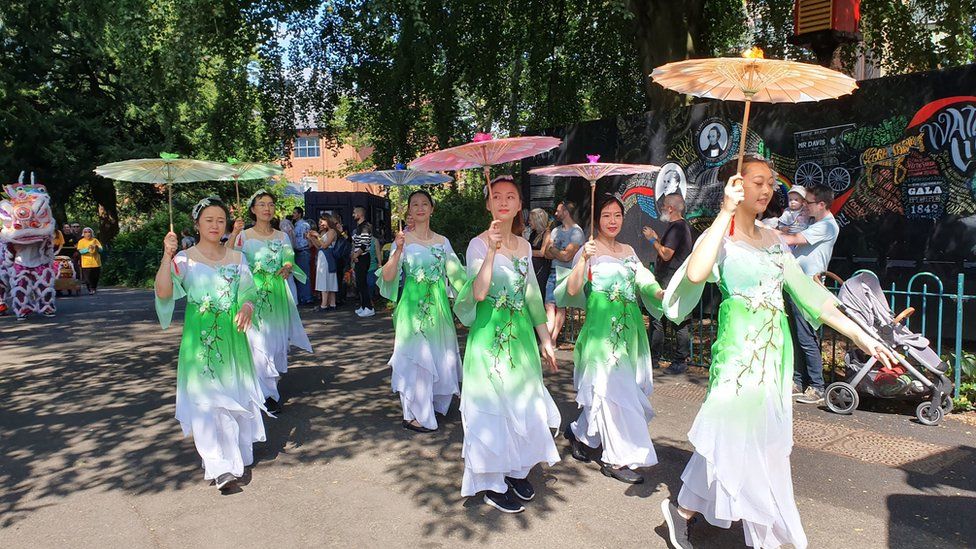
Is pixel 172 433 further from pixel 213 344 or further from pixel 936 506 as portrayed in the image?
pixel 936 506

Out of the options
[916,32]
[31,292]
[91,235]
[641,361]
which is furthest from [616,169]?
[91,235]

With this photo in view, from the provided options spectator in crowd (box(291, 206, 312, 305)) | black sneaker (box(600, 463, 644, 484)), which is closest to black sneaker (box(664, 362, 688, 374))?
black sneaker (box(600, 463, 644, 484))

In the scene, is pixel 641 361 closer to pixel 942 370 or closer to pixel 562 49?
pixel 942 370

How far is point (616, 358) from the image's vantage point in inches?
187

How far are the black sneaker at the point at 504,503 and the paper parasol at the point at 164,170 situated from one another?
2.95 meters

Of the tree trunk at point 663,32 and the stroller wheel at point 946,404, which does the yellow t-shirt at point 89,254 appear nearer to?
the tree trunk at point 663,32

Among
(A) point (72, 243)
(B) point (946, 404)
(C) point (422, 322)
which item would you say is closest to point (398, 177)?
(C) point (422, 322)

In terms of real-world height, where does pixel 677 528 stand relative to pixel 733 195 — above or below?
below

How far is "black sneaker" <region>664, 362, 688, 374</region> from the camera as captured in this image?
793 cm

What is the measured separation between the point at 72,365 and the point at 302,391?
11.6 ft

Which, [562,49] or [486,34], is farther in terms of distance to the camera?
[562,49]

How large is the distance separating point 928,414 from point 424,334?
4.21m

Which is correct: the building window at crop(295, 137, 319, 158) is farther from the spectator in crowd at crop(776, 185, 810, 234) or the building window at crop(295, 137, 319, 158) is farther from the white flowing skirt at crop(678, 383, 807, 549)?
the white flowing skirt at crop(678, 383, 807, 549)

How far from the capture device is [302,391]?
7.42 m
